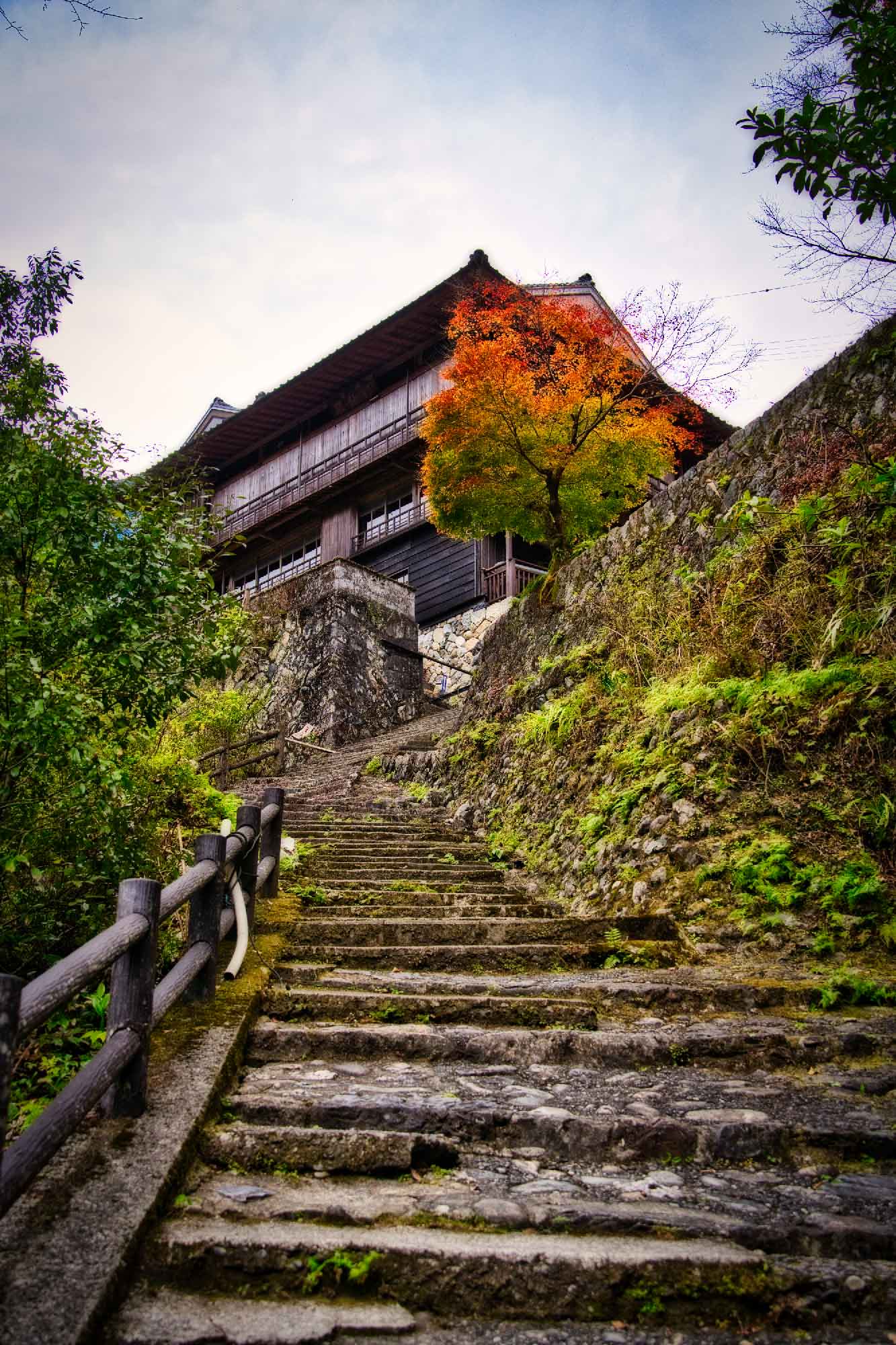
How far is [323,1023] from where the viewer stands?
3.83 meters

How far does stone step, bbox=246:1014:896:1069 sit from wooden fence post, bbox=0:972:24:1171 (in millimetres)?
1854

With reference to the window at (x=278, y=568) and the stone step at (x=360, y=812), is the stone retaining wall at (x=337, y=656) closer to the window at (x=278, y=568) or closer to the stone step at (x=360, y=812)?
the window at (x=278, y=568)

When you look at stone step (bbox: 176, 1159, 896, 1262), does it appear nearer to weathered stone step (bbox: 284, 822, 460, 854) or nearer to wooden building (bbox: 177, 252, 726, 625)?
weathered stone step (bbox: 284, 822, 460, 854)

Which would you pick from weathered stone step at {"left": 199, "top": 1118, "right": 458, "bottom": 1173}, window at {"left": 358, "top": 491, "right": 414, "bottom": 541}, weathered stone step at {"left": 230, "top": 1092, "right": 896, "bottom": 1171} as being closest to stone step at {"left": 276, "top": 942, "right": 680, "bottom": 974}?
weathered stone step at {"left": 230, "top": 1092, "right": 896, "bottom": 1171}

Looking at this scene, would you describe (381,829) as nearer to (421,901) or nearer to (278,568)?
(421,901)

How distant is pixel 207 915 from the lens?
3.78m

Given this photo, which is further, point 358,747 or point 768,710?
point 358,747

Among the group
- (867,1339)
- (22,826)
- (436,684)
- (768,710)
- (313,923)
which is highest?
(436,684)

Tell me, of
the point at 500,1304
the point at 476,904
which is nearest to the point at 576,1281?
the point at 500,1304

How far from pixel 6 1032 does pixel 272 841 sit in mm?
4420

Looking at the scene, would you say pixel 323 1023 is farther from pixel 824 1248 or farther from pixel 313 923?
pixel 824 1248

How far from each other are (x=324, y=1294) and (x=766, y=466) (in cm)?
745

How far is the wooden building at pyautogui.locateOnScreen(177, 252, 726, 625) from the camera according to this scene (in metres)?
19.4

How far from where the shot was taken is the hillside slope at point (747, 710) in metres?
4.69
